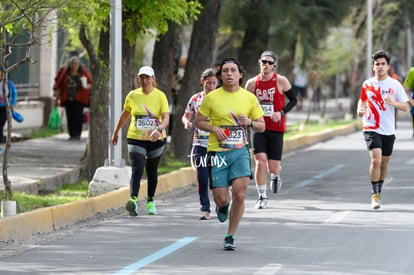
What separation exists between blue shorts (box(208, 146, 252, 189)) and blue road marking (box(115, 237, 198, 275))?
78 cm

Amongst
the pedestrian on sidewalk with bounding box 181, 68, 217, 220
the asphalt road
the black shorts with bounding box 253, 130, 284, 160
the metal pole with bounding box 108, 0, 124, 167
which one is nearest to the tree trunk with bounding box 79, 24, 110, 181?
the asphalt road

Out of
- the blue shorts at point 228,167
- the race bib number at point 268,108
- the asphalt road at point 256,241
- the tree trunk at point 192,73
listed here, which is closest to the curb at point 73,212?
the asphalt road at point 256,241

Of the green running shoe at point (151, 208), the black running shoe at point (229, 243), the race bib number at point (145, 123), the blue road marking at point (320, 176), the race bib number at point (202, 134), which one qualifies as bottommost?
the blue road marking at point (320, 176)

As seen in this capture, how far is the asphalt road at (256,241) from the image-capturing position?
34.4ft

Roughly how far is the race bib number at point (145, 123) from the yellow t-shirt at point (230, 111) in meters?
3.06

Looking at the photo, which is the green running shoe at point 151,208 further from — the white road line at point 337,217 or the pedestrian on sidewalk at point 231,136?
the pedestrian on sidewalk at point 231,136

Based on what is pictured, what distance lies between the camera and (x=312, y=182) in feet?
63.5

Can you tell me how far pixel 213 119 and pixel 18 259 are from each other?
7.31ft

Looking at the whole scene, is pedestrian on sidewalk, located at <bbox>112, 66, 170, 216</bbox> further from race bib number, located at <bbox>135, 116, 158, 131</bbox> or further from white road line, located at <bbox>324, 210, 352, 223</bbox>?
white road line, located at <bbox>324, 210, 352, 223</bbox>

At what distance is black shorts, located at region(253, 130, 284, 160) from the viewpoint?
15.5 meters

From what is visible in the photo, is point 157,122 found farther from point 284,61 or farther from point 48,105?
point 284,61

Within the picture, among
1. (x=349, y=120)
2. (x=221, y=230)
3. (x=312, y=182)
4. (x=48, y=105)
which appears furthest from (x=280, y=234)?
(x=349, y=120)

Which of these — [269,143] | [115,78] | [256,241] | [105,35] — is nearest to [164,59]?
[105,35]

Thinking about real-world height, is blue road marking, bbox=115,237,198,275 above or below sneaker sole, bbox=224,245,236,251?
below
